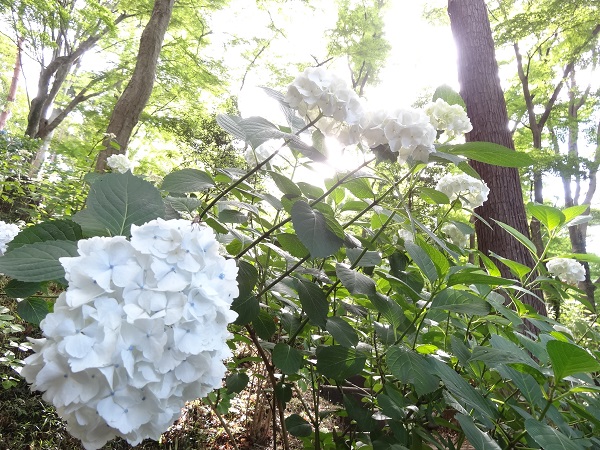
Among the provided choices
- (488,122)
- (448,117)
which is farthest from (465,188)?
(488,122)

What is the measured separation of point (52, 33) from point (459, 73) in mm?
7548

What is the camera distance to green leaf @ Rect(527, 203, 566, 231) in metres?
1.33

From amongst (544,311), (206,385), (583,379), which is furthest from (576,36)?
(206,385)

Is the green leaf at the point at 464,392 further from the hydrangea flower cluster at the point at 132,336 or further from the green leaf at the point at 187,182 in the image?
the green leaf at the point at 187,182

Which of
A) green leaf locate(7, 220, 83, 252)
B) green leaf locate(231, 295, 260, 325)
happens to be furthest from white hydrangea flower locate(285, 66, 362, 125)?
green leaf locate(7, 220, 83, 252)

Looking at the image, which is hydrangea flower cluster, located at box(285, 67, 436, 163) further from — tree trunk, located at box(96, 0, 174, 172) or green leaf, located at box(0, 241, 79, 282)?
tree trunk, located at box(96, 0, 174, 172)

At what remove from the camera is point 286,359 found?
39.7 inches

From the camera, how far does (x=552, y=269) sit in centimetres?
200

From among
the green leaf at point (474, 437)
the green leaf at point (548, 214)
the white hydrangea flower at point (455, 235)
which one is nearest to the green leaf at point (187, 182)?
the green leaf at point (474, 437)

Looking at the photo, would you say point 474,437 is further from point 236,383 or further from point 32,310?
point 32,310

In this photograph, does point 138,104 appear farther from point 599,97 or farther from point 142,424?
point 599,97

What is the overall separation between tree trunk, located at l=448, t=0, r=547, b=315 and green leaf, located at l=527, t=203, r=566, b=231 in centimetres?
153

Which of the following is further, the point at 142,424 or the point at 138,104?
the point at 138,104

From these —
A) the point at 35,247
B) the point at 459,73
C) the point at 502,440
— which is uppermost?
the point at 459,73
